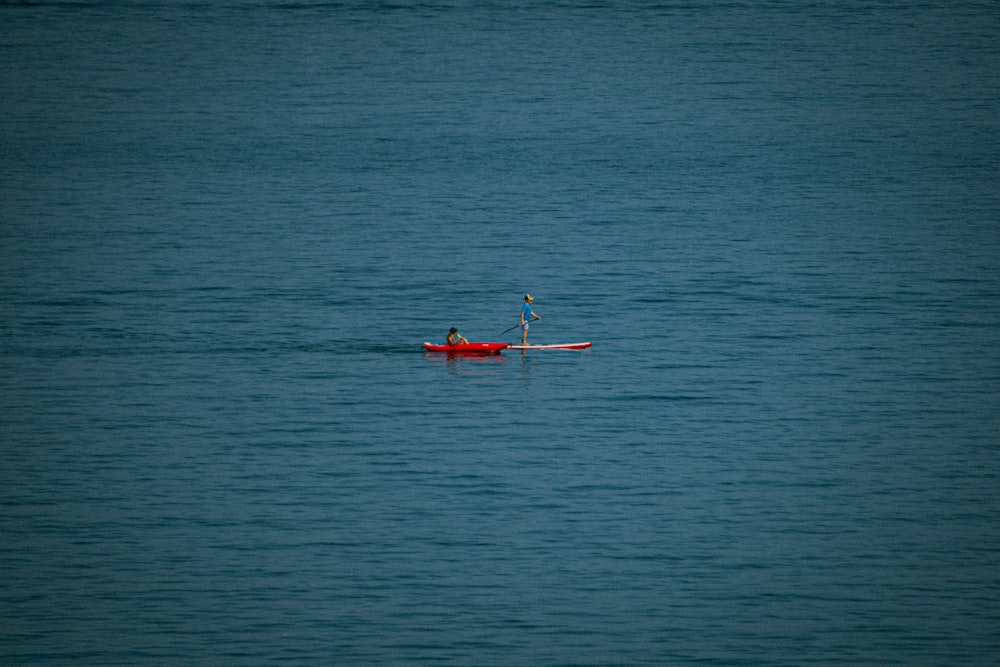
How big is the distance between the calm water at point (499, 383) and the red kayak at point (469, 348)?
0.82m

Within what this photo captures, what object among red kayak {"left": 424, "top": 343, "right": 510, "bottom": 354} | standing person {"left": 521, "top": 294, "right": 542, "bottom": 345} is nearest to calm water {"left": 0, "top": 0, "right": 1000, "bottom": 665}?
red kayak {"left": 424, "top": 343, "right": 510, "bottom": 354}

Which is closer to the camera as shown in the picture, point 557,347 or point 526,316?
point 526,316

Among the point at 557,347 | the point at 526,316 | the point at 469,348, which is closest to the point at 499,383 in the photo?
the point at 469,348

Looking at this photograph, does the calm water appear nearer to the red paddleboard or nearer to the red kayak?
the red paddleboard

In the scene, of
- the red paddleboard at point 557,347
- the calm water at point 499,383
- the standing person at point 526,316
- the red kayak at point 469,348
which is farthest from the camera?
the red paddleboard at point 557,347

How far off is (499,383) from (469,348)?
8.15 ft

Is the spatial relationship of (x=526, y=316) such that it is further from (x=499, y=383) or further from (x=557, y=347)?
(x=499, y=383)

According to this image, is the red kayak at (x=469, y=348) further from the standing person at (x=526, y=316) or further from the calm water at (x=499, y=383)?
the standing person at (x=526, y=316)

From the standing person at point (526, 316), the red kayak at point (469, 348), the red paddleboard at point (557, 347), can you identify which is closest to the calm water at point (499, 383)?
the red paddleboard at point (557, 347)

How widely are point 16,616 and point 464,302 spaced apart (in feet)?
95.6

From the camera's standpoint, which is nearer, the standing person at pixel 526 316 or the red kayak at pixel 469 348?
Result: the standing person at pixel 526 316

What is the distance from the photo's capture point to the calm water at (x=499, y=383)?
31.7 metres

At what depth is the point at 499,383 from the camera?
47.2 metres

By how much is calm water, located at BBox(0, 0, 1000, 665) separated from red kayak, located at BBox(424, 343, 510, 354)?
0.82 metres
